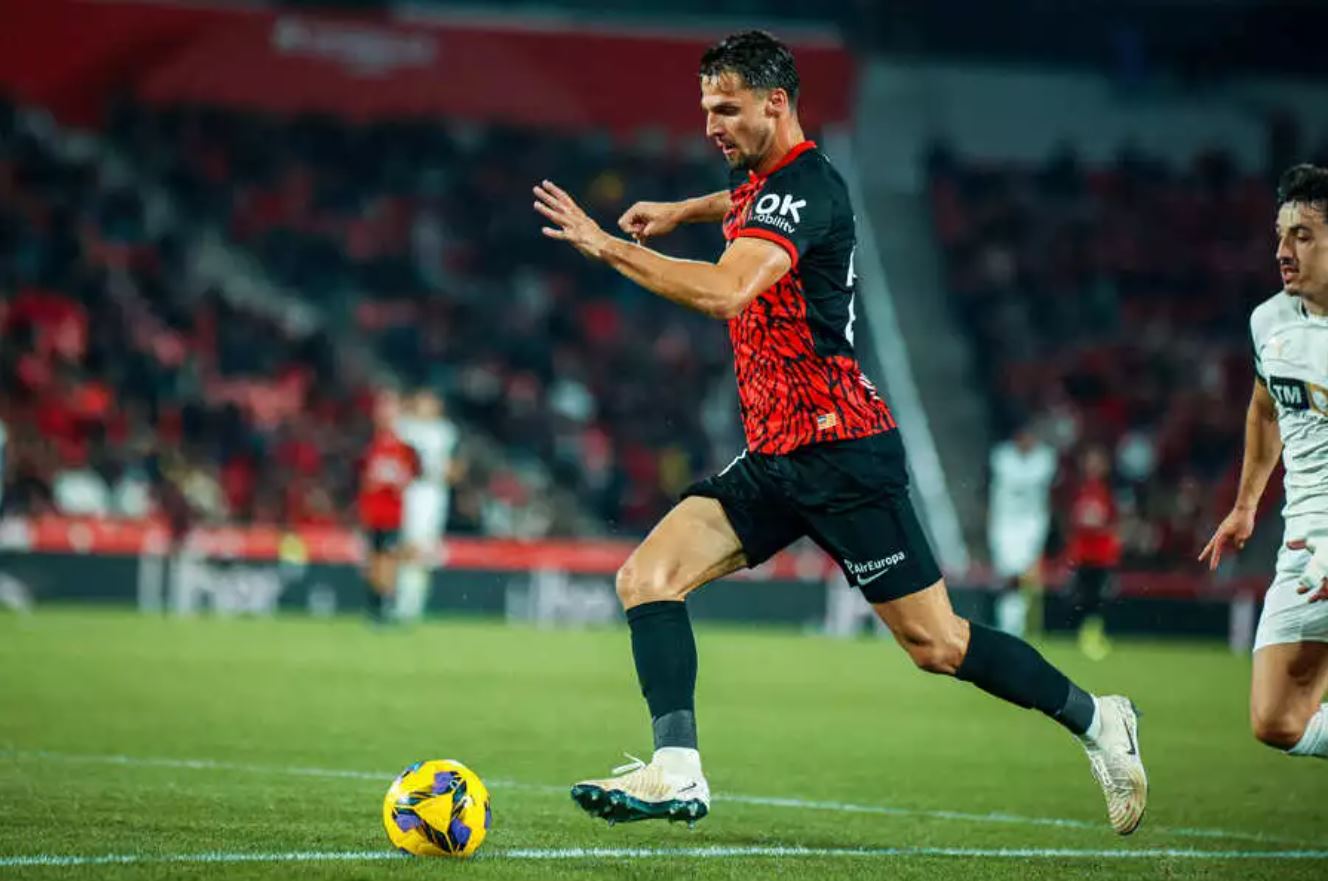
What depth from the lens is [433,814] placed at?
6.05 m

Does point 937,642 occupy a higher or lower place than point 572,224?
lower

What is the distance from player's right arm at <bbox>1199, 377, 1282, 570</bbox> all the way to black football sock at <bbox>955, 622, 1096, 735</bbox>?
85cm

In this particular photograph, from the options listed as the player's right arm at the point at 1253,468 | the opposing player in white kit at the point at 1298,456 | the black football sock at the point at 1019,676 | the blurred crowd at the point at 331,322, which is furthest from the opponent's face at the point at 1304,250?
the blurred crowd at the point at 331,322

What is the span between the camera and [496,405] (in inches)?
945

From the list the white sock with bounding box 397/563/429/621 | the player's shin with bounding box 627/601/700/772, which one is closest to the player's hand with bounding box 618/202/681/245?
the player's shin with bounding box 627/601/700/772

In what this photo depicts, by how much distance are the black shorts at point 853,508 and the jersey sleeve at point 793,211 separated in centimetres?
72

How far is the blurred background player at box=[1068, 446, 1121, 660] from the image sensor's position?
19.8m

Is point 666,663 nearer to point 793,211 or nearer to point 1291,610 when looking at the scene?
point 793,211

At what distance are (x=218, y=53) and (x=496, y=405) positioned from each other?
5.65 meters

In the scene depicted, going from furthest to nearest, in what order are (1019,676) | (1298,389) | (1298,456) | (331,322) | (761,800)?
(331,322)
(761,800)
(1298,456)
(1298,389)
(1019,676)

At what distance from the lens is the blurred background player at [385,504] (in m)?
19.1

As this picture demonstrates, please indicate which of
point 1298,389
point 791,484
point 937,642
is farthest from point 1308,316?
point 791,484

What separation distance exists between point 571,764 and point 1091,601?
11.7 m

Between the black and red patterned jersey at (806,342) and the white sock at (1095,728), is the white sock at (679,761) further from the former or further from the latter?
the white sock at (1095,728)
